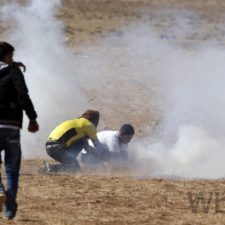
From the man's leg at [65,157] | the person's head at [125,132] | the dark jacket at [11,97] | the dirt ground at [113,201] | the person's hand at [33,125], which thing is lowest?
the dirt ground at [113,201]

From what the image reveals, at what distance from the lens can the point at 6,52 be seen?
27.0 feet

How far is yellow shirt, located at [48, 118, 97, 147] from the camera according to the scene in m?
12.4

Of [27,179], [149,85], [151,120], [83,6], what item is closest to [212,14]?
[83,6]

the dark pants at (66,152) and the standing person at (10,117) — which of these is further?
the dark pants at (66,152)

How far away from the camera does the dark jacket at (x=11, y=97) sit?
8094 mm

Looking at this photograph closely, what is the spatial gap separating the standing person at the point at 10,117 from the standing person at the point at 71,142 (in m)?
3.98

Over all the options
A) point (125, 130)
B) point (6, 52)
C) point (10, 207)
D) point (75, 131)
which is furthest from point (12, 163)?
point (125, 130)

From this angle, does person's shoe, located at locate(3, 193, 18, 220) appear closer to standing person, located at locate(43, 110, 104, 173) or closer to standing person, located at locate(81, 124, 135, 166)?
standing person, located at locate(43, 110, 104, 173)

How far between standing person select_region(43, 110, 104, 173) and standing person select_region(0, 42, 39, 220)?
398 centimetres

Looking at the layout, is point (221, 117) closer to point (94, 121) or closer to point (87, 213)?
point (94, 121)

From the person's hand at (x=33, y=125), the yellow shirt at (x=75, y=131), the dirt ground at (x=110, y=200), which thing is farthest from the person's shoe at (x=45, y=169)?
the person's hand at (x=33, y=125)

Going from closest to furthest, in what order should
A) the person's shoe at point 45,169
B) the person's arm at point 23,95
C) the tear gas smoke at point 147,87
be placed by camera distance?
1. the person's arm at point 23,95
2. the person's shoe at point 45,169
3. the tear gas smoke at point 147,87

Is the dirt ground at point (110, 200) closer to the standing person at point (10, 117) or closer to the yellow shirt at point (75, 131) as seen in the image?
the standing person at point (10, 117)

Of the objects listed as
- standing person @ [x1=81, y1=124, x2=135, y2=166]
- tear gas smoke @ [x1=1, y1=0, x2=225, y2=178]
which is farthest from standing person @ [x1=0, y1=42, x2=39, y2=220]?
standing person @ [x1=81, y1=124, x2=135, y2=166]
